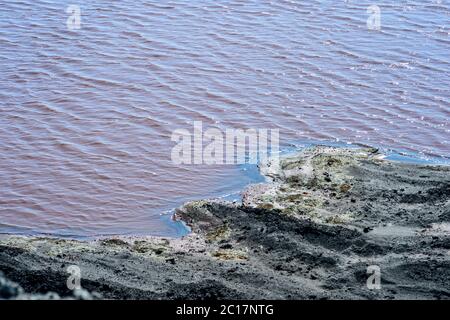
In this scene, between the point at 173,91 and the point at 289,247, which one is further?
the point at 173,91

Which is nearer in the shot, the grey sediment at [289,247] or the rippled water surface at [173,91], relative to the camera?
the grey sediment at [289,247]

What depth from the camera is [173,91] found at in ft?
39.4

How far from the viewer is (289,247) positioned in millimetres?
7430

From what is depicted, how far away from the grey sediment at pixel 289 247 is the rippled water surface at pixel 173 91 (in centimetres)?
68

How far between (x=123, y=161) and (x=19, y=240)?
2340 millimetres

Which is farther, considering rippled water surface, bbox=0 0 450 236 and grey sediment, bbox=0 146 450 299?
rippled water surface, bbox=0 0 450 236

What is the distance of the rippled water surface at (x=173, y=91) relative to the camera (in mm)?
9312

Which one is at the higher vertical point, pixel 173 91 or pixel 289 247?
pixel 173 91

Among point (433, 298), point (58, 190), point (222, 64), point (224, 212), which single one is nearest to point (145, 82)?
point (222, 64)

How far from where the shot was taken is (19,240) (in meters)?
7.91

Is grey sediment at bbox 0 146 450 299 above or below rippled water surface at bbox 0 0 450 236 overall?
below

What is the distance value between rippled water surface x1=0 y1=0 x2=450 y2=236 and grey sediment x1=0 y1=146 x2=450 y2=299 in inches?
26.9

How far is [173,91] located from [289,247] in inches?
202

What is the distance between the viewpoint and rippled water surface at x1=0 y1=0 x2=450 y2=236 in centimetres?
931
